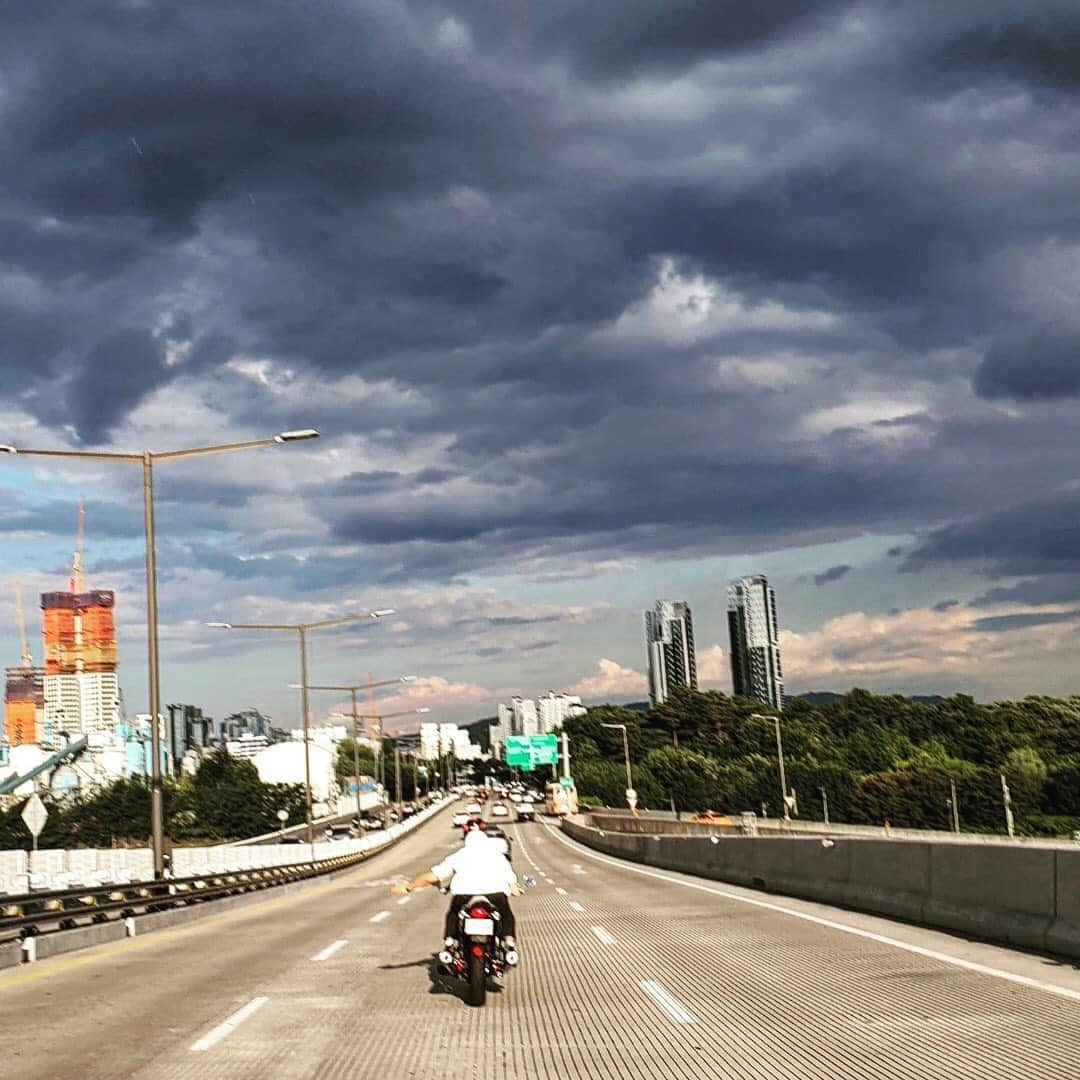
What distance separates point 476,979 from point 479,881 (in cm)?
88

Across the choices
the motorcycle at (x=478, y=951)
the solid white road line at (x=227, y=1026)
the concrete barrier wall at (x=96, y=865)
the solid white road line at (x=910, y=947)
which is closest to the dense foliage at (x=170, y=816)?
the concrete barrier wall at (x=96, y=865)

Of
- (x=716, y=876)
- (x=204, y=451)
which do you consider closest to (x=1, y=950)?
(x=204, y=451)

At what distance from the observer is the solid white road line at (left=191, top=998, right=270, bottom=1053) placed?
32.8ft

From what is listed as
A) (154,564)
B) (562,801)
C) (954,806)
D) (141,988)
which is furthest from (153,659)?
(562,801)

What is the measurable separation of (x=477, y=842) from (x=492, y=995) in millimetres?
1334

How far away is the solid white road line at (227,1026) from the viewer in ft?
32.8

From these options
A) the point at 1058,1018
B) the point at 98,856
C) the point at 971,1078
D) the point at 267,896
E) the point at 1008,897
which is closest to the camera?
the point at 971,1078

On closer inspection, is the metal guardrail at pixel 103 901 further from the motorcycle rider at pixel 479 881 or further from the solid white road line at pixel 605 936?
the motorcycle rider at pixel 479 881

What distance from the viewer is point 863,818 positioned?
144 meters

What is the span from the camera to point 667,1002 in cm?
1152

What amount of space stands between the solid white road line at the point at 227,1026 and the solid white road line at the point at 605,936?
5.89 metres

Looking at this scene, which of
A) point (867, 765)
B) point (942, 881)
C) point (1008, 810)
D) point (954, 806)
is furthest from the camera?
point (867, 765)

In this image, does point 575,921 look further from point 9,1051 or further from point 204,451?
point 204,451

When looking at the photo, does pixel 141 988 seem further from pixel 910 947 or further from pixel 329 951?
pixel 910 947
